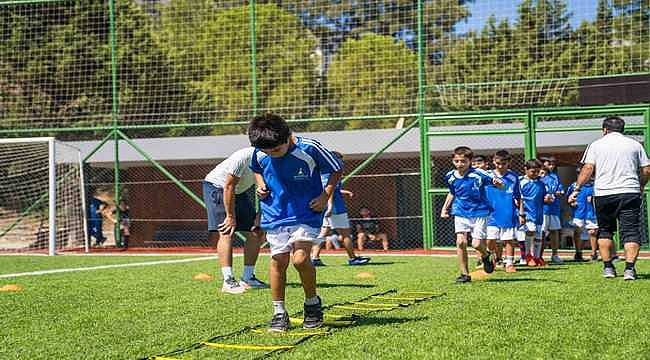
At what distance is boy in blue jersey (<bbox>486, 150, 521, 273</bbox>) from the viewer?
41.9ft

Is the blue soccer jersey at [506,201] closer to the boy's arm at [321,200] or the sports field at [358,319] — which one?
the sports field at [358,319]

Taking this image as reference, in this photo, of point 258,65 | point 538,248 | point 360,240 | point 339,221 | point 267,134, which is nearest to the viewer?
point 267,134

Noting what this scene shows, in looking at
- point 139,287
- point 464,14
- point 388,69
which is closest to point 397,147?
point 464,14

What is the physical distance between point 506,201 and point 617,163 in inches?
98.4

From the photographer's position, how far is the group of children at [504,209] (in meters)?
11.1

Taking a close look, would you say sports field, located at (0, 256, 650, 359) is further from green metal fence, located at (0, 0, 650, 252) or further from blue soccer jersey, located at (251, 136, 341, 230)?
green metal fence, located at (0, 0, 650, 252)

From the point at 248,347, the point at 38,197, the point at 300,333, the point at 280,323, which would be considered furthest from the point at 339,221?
the point at 38,197

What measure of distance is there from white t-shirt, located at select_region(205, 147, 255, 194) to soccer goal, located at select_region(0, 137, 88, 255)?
10.3m

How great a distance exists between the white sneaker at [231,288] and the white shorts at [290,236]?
2.91 meters

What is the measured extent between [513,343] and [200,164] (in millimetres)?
19091

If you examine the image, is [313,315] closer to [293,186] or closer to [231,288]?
[293,186]

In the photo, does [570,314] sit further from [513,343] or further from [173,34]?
[173,34]

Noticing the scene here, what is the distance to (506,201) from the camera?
42.7ft

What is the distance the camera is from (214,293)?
9883mm
